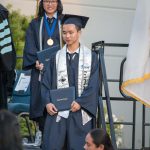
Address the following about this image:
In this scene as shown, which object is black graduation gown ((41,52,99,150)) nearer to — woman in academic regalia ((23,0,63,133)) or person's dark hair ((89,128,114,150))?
woman in academic regalia ((23,0,63,133))

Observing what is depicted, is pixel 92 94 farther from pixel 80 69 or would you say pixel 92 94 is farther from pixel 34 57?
pixel 34 57

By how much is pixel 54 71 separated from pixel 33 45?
611 mm

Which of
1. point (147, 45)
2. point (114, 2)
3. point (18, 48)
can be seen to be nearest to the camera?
point (147, 45)

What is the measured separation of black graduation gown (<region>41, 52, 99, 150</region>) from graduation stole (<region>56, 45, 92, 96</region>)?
4 cm

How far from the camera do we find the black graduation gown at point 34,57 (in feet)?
24.3

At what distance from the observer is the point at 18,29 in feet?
31.0

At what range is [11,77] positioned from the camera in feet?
24.6

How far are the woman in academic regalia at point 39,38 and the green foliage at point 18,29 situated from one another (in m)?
1.63

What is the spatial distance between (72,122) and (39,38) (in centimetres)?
116

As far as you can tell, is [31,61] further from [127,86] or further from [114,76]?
[114,76]

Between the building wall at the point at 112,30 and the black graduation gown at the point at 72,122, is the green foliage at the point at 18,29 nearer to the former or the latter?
the building wall at the point at 112,30

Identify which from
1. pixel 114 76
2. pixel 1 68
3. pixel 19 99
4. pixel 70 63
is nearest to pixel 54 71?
pixel 70 63

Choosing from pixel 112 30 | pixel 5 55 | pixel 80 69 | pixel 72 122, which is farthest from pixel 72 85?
pixel 112 30

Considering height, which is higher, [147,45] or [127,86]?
[147,45]
